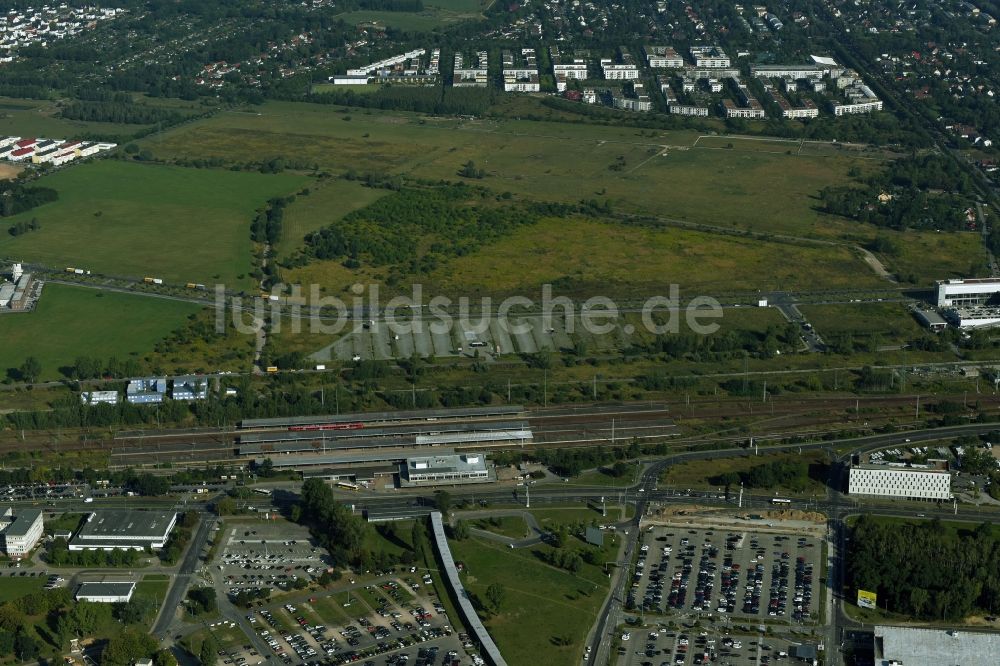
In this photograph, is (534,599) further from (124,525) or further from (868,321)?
(868,321)

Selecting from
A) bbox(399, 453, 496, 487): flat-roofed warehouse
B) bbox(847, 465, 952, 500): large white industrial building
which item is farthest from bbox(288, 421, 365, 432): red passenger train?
bbox(847, 465, 952, 500): large white industrial building

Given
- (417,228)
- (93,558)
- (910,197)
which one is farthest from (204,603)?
(910,197)

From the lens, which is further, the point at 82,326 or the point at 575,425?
the point at 82,326

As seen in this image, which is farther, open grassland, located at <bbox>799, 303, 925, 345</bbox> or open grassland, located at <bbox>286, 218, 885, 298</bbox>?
open grassland, located at <bbox>286, 218, 885, 298</bbox>

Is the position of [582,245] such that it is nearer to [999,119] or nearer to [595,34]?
[999,119]

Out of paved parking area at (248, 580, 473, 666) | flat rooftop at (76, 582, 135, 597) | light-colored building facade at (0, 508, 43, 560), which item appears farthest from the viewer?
light-colored building facade at (0, 508, 43, 560)

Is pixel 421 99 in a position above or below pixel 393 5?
below

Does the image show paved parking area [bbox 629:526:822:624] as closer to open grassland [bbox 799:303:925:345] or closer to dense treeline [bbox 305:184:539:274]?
open grassland [bbox 799:303:925:345]

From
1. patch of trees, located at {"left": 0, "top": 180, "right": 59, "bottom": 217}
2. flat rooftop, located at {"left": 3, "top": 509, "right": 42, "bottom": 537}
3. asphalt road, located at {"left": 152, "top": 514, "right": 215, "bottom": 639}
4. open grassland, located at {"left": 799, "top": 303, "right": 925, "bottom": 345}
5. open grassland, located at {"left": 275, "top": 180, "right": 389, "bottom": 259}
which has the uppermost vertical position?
patch of trees, located at {"left": 0, "top": 180, "right": 59, "bottom": 217}

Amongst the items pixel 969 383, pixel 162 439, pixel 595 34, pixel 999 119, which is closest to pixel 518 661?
pixel 162 439
